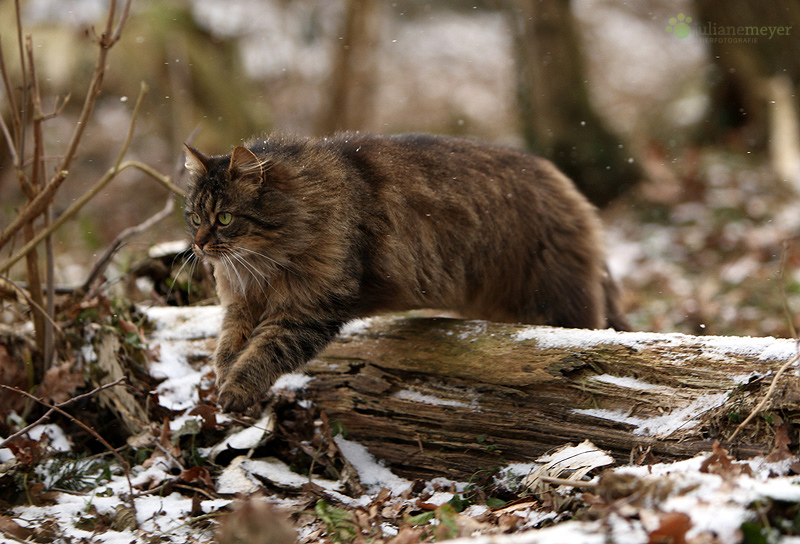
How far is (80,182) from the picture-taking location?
10969 millimetres

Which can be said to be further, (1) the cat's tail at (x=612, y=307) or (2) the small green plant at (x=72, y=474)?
(1) the cat's tail at (x=612, y=307)

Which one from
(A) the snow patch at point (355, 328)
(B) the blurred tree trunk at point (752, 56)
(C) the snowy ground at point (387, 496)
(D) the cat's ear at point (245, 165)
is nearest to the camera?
(C) the snowy ground at point (387, 496)

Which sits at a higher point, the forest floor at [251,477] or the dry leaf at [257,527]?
the dry leaf at [257,527]

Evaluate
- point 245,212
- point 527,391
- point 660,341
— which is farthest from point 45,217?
point 660,341

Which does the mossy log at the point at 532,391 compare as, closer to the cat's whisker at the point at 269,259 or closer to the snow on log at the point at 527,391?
the snow on log at the point at 527,391

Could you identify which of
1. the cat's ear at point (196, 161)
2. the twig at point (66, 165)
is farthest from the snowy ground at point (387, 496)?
the cat's ear at point (196, 161)

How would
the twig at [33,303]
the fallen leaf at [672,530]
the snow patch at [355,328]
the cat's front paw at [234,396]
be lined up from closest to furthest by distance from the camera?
the fallen leaf at [672,530] → the cat's front paw at [234,396] → the twig at [33,303] → the snow patch at [355,328]

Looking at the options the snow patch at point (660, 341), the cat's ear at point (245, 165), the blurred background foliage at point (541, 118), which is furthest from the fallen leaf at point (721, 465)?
the blurred background foliage at point (541, 118)

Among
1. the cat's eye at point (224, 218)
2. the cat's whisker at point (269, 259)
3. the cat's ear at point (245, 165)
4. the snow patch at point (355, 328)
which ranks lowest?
the snow patch at point (355, 328)

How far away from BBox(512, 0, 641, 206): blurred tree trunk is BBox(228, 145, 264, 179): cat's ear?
19.0ft

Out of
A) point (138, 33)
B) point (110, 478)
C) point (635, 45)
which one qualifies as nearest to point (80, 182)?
point (138, 33)

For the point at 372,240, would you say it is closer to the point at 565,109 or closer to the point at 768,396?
the point at 768,396

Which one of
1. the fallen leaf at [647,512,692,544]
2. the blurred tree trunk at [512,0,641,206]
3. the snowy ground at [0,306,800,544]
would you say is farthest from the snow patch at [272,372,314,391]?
the blurred tree trunk at [512,0,641,206]

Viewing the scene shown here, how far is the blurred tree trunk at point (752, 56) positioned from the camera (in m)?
8.35
